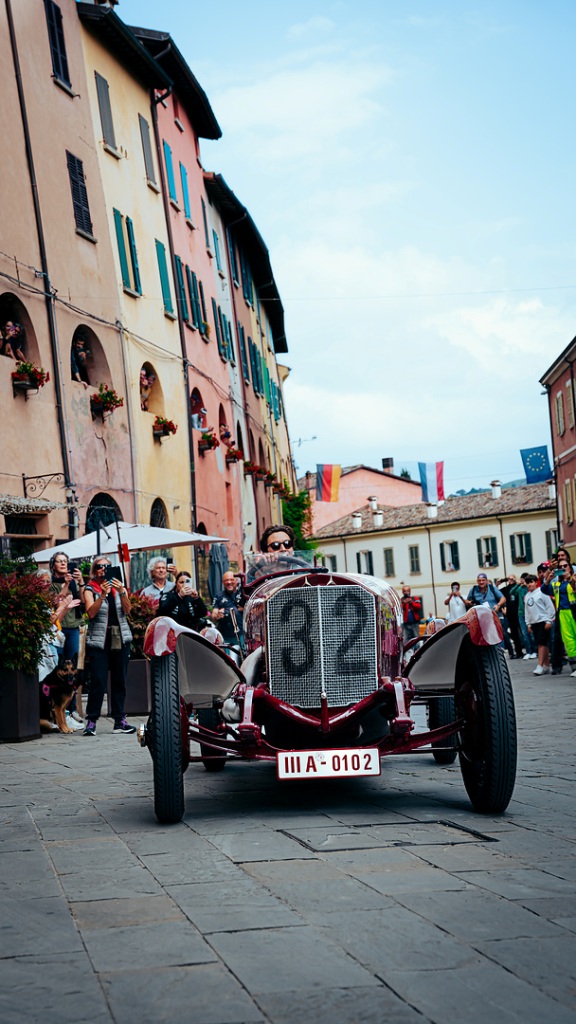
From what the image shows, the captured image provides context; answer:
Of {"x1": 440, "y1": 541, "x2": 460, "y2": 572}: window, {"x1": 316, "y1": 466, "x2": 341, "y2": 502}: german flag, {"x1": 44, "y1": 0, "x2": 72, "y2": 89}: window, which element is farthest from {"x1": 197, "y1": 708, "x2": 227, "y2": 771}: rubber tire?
{"x1": 440, "y1": 541, "x2": 460, "y2": 572}: window

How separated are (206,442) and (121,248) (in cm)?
594

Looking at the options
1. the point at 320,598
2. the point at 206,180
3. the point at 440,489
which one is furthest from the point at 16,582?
the point at 440,489

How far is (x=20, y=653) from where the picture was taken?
11.9 metres

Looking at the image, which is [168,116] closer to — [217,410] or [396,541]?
[217,410]

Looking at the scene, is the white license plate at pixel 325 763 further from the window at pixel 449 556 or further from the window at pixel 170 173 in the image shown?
the window at pixel 449 556

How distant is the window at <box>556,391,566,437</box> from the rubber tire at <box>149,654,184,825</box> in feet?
146

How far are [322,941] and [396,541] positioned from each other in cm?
7850

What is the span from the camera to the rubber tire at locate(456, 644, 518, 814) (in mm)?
6203

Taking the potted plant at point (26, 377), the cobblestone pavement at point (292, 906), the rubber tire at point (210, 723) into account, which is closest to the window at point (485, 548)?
the potted plant at point (26, 377)

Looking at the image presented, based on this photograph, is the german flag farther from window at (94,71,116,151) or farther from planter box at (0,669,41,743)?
planter box at (0,669,41,743)

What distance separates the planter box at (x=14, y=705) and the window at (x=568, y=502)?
38.8 metres

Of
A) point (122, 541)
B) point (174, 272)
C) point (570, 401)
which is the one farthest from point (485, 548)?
point (122, 541)

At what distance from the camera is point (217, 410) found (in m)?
31.7

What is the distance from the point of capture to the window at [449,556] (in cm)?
7831
